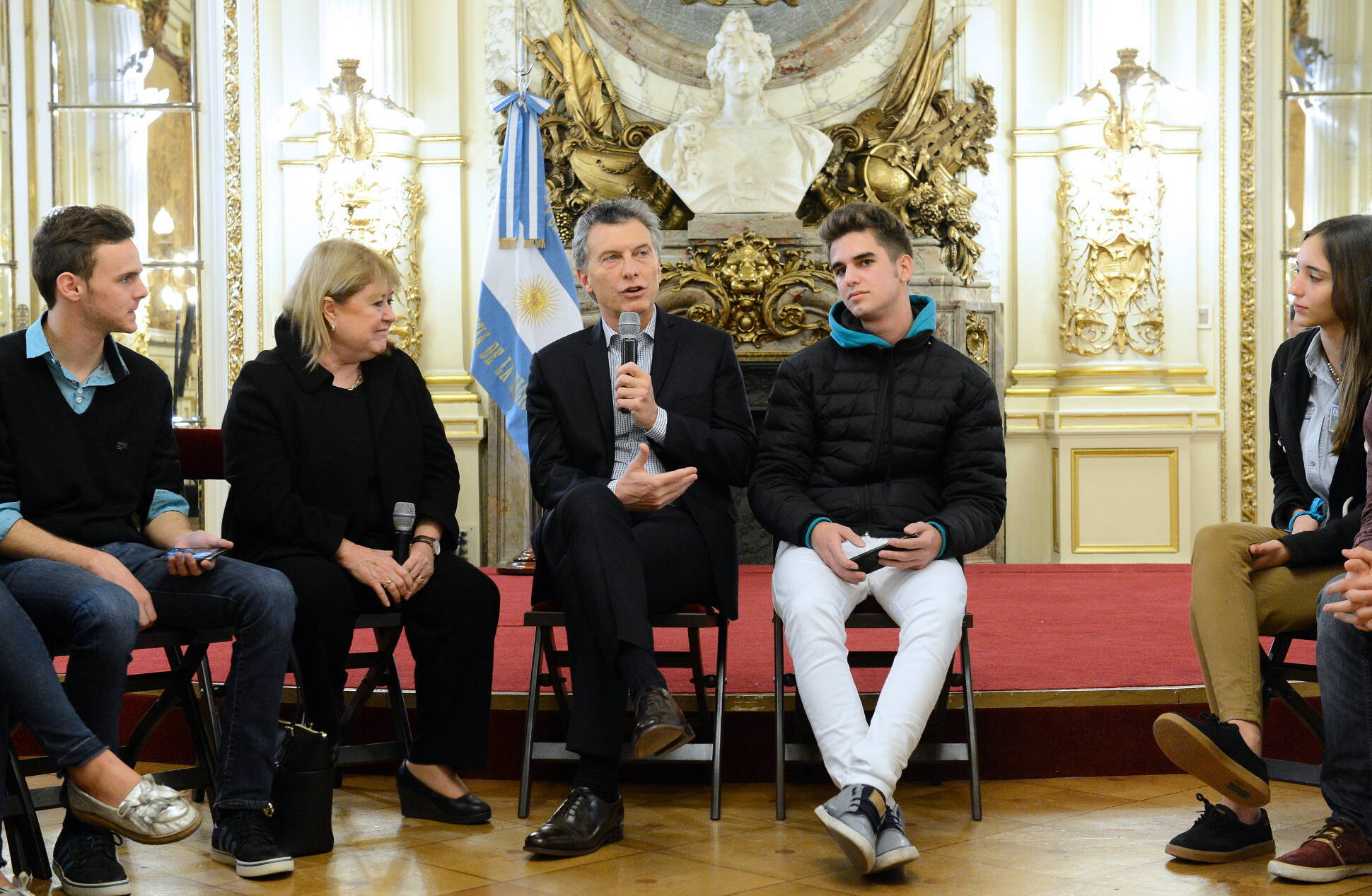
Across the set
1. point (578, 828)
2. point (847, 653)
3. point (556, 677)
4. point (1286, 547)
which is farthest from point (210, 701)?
point (1286, 547)

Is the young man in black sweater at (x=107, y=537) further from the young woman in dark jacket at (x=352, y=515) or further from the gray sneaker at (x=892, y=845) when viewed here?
the gray sneaker at (x=892, y=845)

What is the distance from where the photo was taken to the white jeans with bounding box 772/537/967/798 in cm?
261

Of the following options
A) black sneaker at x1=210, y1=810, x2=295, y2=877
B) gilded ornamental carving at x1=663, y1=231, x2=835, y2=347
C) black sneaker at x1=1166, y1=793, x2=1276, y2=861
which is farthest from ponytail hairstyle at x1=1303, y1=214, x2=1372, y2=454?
gilded ornamental carving at x1=663, y1=231, x2=835, y2=347

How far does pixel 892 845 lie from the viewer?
8.09 ft

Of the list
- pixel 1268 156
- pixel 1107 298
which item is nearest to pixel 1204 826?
pixel 1107 298

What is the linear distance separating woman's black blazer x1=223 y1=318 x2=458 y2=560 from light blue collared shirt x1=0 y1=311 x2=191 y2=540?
217mm

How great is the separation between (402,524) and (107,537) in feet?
1.97

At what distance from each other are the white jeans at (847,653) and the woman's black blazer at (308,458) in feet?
2.77

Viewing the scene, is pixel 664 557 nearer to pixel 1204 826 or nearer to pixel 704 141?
pixel 1204 826

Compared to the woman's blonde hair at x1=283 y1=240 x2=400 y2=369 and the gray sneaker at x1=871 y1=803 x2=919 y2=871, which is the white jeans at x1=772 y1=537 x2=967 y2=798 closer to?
the gray sneaker at x1=871 y1=803 x2=919 y2=871

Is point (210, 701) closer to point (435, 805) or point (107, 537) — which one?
point (107, 537)

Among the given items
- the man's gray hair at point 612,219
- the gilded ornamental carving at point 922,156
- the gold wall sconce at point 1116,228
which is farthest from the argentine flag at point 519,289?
the man's gray hair at point 612,219

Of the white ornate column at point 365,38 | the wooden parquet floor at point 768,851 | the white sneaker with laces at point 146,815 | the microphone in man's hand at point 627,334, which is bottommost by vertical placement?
the wooden parquet floor at point 768,851

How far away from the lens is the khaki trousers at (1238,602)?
8.90 feet
